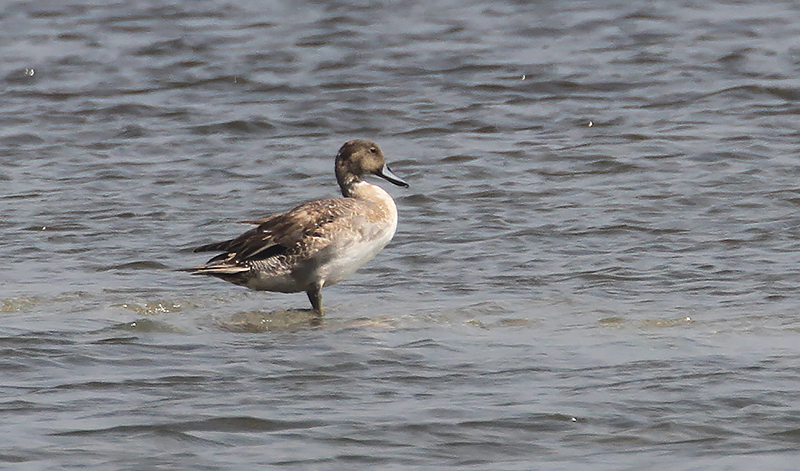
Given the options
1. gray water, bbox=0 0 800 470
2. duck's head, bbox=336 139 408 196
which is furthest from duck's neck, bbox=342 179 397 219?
gray water, bbox=0 0 800 470

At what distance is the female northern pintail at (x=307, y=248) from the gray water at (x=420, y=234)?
0.22 m

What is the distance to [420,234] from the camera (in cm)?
1015

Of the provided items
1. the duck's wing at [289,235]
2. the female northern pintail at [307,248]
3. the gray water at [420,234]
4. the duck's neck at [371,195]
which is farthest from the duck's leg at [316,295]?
the duck's neck at [371,195]

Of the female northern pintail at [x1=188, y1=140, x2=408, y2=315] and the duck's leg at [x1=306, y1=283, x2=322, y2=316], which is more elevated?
the female northern pintail at [x1=188, y1=140, x2=408, y2=315]

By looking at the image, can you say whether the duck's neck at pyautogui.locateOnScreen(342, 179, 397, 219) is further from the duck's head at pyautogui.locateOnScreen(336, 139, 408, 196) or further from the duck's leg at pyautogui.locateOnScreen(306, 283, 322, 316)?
the duck's leg at pyautogui.locateOnScreen(306, 283, 322, 316)

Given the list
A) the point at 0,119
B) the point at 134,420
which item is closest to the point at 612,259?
the point at 134,420

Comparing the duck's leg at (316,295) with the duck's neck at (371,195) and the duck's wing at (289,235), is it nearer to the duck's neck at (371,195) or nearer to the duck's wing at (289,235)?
the duck's wing at (289,235)

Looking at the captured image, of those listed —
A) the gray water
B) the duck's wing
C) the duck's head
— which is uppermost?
the duck's head

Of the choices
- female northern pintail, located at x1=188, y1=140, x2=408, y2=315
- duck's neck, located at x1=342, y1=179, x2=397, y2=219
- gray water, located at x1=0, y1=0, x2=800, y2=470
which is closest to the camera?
gray water, located at x1=0, y1=0, x2=800, y2=470

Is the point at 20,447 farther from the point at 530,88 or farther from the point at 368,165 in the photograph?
the point at 530,88

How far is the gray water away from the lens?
5809 mm

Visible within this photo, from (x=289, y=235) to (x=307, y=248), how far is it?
0.14m

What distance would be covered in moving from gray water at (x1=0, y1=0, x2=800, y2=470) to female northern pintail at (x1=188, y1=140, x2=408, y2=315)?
0.73ft

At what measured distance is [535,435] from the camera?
5.70 meters
